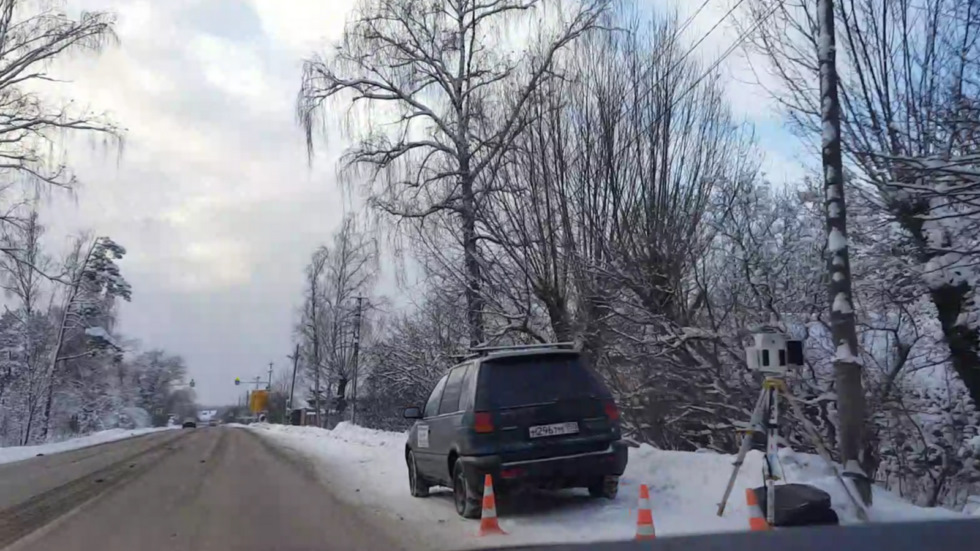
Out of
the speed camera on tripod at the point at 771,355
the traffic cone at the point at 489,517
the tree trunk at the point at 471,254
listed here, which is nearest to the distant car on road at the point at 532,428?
the traffic cone at the point at 489,517

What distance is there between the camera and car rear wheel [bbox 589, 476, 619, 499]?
29.8 feet

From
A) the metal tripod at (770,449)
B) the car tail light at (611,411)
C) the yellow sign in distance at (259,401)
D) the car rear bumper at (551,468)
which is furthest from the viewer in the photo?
the yellow sign in distance at (259,401)

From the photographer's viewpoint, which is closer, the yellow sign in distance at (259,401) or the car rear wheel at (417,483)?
the car rear wheel at (417,483)

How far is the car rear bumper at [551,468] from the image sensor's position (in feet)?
28.0

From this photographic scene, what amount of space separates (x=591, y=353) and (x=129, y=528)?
28.1 feet

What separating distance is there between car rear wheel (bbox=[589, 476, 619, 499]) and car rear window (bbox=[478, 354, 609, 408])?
2.96 feet

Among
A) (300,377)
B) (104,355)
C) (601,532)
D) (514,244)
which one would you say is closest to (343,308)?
(104,355)

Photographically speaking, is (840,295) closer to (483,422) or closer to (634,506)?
(634,506)

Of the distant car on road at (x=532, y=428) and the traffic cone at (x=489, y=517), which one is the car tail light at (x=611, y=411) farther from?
the traffic cone at (x=489, y=517)

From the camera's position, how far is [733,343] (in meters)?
13.1

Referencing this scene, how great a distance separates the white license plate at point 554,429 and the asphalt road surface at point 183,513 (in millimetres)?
1761

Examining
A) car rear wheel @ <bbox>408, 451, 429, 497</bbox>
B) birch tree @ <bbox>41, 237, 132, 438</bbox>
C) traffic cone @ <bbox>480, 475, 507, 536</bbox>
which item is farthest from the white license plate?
birch tree @ <bbox>41, 237, 132, 438</bbox>

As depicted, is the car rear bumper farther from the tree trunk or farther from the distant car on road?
the tree trunk

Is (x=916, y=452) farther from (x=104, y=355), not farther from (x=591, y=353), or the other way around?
(x=104, y=355)
